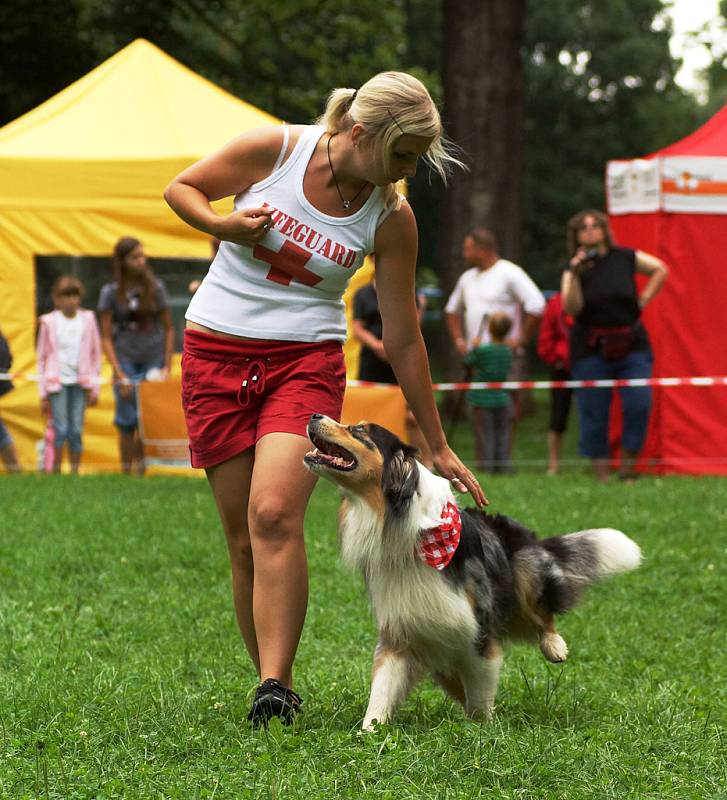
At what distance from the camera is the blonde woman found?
4.31 m

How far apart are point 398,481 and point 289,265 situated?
78 centimetres

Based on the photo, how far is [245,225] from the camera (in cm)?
416

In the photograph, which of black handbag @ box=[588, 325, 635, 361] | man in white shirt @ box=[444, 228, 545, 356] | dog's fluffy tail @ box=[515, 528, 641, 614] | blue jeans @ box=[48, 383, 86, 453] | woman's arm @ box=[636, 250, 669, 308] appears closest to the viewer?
dog's fluffy tail @ box=[515, 528, 641, 614]

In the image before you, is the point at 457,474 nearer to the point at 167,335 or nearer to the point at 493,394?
the point at 493,394

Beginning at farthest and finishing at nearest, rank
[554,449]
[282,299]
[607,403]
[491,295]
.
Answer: [554,449] < [491,295] < [607,403] < [282,299]

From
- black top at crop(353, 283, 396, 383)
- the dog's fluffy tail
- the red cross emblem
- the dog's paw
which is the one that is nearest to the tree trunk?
black top at crop(353, 283, 396, 383)

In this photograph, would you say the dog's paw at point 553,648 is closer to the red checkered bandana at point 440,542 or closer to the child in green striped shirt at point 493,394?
the red checkered bandana at point 440,542

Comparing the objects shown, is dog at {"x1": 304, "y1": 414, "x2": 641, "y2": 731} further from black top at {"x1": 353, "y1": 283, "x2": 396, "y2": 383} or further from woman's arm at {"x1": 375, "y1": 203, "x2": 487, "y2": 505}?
black top at {"x1": 353, "y1": 283, "x2": 396, "y2": 383}

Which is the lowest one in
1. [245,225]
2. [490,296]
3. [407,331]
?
[407,331]

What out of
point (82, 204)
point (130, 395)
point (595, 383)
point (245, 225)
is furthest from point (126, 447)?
point (245, 225)

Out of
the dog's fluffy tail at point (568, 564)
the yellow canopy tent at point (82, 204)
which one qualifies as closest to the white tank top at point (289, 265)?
the dog's fluffy tail at point (568, 564)

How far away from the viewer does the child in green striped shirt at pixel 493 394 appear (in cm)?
1227

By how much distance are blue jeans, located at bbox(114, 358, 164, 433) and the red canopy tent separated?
4783mm

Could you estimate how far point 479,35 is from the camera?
58.7 ft
